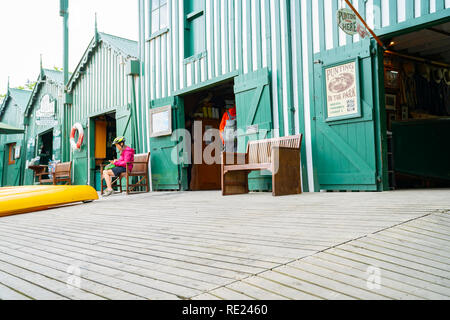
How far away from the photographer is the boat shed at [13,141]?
55.2 feet

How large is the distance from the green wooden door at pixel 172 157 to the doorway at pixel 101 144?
3524 millimetres

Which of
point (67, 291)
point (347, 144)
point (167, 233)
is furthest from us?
point (347, 144)

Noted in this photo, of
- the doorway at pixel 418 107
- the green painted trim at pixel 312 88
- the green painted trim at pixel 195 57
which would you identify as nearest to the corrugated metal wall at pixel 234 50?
the green painted trim at pixel 195 57

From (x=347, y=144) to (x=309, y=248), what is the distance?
12.7 ft

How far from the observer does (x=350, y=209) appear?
3277 mm

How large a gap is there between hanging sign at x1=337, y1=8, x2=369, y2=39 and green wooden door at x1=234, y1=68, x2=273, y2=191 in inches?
71.6

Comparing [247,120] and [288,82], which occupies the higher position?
[288,82]

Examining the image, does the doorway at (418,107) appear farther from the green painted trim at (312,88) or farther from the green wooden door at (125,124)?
the green wooden door at (125,124)

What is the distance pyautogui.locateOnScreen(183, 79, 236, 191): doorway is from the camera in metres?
8.95

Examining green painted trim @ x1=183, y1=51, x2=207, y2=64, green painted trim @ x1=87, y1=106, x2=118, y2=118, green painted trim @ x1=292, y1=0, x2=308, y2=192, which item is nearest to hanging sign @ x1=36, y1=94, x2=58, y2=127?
green painted trim @ x1=87, y1=106, x2=118, y2=118

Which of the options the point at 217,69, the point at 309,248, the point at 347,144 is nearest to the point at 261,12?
the point at 217,69
